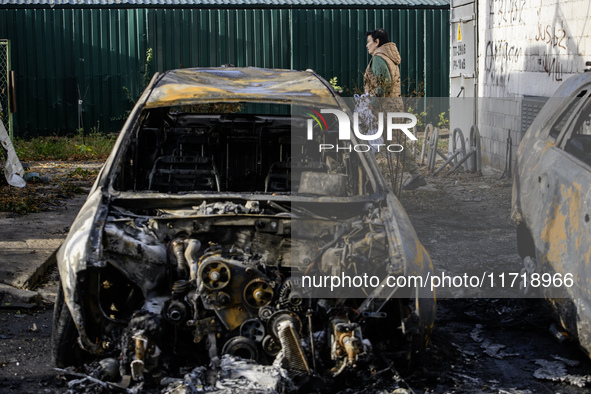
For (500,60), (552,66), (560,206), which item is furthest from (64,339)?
(500,60)

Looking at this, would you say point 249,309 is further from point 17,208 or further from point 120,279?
point 17,208

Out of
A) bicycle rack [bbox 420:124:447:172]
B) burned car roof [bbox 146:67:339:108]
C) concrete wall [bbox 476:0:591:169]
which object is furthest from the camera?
bicycle rack [bbox 420:124:447:172]

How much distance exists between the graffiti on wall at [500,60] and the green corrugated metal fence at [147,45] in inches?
143

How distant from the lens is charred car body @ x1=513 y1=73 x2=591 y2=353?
4.26 m

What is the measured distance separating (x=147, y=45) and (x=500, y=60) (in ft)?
23.9

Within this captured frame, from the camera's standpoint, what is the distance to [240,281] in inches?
157

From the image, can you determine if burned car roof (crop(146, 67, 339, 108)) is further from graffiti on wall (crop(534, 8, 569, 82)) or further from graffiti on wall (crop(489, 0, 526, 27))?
graffiti on wall (crop(489, 0, 526, 27))

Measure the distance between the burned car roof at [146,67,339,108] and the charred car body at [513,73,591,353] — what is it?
1503 millimetres

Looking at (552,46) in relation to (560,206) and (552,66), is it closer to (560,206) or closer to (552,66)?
(552,66)

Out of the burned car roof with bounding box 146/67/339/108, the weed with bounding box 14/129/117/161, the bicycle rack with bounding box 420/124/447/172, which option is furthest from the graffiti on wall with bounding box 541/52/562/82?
the weed with bounding box 14/129/117/161

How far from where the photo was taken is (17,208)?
8312mm

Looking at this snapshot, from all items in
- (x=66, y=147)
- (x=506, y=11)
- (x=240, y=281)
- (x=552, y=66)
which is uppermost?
(x=506, y=11)

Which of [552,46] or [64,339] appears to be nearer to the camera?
[64,339]

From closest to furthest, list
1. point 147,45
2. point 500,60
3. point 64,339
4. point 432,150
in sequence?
point 64,339 → point 500,60 → point 432,150 → point 147,45
